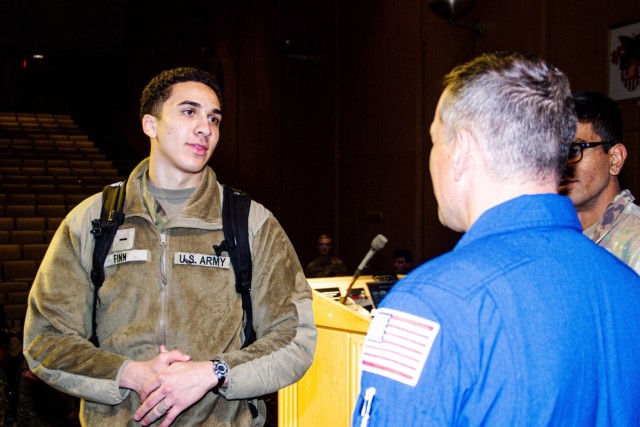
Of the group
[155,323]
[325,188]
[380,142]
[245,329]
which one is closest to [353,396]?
[245,329]

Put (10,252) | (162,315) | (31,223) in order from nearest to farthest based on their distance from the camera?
(162,315) < (10,252) < (31,223)

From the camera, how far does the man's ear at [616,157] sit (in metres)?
1.85

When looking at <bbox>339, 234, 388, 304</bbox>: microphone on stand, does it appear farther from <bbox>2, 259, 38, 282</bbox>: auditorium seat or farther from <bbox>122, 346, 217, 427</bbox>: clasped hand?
<bbox>2, 259, 38, 282</bbox>: auditorium seat

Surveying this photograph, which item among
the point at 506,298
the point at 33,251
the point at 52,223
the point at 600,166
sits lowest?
the point at 33,251

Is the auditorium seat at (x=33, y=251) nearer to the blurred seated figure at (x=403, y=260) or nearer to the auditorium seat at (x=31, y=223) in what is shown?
the auditorium seat at (x=31, y=223)

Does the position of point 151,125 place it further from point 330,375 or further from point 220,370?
point 330,375

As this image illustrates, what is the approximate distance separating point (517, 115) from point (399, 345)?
0.36 meters

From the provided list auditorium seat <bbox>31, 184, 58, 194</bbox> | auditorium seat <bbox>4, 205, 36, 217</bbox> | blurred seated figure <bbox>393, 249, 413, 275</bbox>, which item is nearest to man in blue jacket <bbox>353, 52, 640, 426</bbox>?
blurred seated figure <bbox>393, 249, 413, 275</bbox>

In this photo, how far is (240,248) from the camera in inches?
65.2

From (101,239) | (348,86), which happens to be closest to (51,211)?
(348,86)

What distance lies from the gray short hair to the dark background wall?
4.30m

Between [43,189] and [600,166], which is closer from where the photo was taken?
[600,166]

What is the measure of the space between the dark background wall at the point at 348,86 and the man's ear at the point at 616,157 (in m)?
3.14

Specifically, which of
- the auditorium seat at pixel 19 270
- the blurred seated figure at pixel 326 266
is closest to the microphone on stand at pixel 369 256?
the blurred seated figure at pixel 326 266
